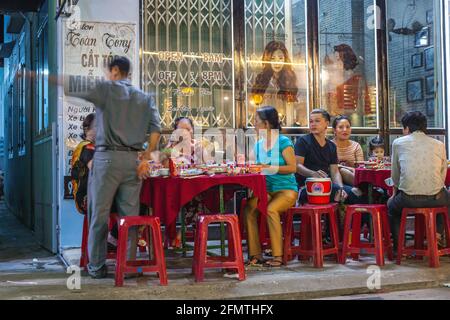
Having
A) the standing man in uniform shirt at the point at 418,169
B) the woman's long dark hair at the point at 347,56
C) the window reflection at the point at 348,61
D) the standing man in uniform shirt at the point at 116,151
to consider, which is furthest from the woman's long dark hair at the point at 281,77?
the standing man in uniform shirt at the point at 116,151

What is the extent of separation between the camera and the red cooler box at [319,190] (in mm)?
5957

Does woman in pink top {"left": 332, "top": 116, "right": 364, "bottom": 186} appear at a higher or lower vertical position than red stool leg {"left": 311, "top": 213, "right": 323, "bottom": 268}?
higher

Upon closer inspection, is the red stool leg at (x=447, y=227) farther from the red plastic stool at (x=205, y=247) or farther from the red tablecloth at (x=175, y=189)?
the red plastic stool at (x=205, y=247)

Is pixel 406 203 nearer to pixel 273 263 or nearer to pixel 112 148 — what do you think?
pixel 273 263

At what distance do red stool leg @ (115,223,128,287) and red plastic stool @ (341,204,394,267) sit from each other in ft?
7.64

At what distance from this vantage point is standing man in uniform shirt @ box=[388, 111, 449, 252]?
5.93 m

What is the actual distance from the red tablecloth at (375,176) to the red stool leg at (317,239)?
119 cm

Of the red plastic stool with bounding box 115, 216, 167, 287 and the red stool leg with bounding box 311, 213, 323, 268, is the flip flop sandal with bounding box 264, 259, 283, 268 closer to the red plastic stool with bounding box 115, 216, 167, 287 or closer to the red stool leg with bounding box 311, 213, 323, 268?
the red stool leg with bounding box 311, 213, 323, 268

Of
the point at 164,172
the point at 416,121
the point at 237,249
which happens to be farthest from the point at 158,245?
the point at 416,121

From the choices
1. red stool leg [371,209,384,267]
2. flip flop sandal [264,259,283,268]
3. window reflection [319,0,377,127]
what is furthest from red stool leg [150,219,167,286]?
window reflection [319,0,377,127]

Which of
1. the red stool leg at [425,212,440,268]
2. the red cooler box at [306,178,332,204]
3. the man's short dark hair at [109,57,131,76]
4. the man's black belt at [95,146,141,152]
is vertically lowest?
the red stool leg at [425,212,440,268]

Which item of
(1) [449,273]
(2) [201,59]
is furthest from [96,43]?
Answer: (1) [449,273]
